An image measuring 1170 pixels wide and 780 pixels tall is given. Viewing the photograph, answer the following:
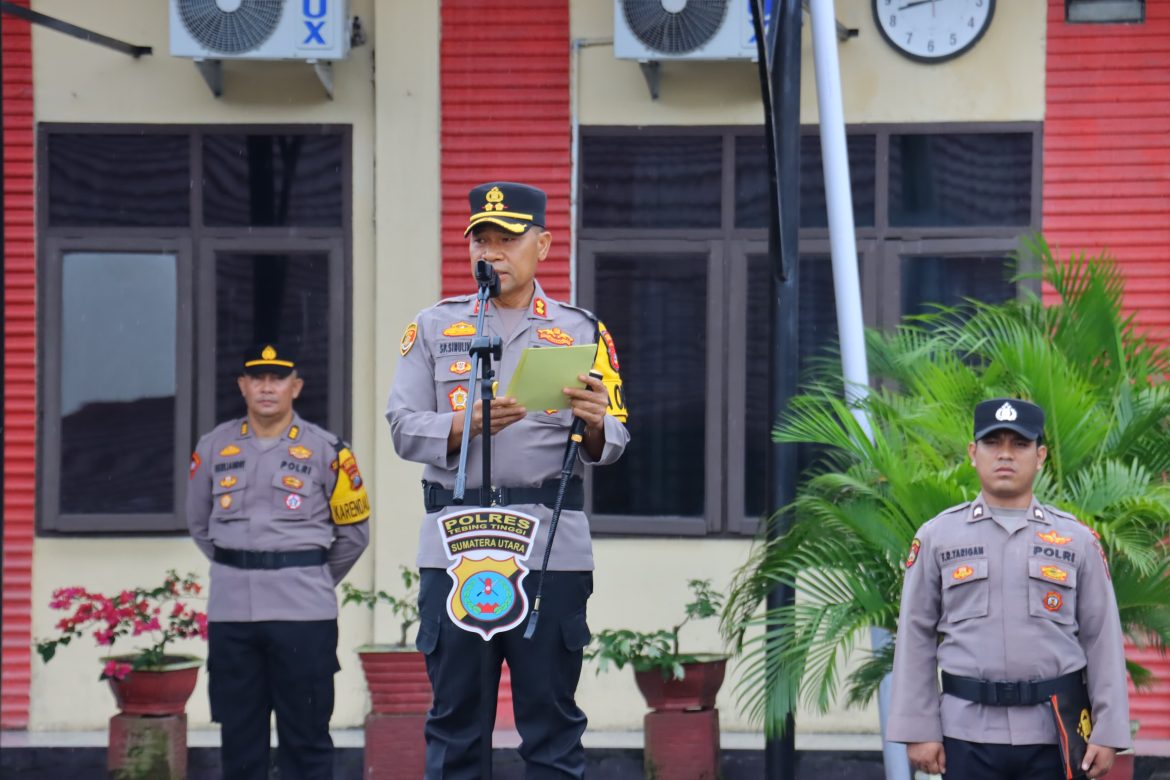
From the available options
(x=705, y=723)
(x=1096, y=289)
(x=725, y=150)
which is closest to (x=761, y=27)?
(x=1096, y=289)

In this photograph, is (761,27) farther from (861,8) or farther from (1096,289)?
(861,8)

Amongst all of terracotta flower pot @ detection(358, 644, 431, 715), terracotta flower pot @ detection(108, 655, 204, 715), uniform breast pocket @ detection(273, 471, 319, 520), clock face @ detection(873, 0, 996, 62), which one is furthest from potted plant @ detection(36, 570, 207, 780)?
clock face @ detection(873, 0, 996, 62)

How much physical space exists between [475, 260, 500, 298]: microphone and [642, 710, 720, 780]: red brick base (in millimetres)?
3739

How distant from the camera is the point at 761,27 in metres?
6.53

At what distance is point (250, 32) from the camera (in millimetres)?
8617

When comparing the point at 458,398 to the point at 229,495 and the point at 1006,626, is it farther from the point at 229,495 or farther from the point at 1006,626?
the point at 229,495

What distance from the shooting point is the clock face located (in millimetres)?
8852

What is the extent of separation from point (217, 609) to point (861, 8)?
183 inches

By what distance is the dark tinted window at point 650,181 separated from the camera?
8977mm

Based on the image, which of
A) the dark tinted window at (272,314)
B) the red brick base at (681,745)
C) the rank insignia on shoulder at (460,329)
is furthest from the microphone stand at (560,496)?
the dark tinted window at (272,314)

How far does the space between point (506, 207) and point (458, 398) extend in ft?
1.69

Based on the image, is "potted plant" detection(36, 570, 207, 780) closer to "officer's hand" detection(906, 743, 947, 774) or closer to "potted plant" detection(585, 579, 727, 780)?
"potted plant" detection(585, 579, 727, 780)

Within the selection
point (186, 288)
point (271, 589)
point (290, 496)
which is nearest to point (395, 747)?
point (271, 589)

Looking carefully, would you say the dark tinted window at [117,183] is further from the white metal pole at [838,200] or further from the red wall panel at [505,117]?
the white metal pole at [838,200]
